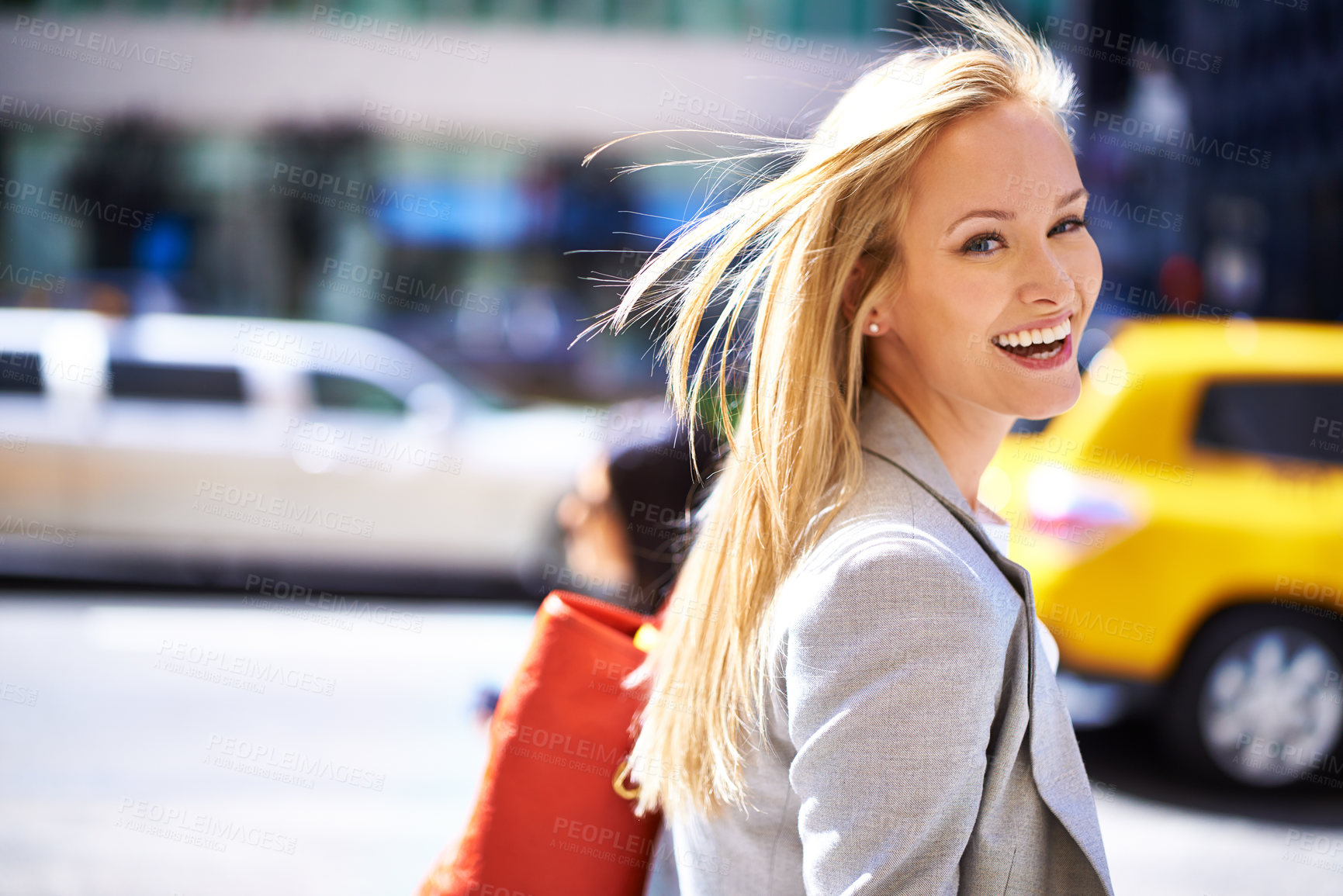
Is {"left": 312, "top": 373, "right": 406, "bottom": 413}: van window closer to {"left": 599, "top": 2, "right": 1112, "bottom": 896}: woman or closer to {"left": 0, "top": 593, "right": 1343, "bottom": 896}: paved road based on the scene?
{"left": 0, "top": 593, "right": 1343, "bottom": 896}: paved road

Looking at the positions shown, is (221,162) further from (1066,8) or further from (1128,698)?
(1128,698)

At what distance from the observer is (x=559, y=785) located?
153 centimetres

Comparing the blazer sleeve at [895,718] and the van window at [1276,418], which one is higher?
the van window at [1276,418]

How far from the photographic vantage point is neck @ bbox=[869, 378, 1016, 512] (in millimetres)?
1582

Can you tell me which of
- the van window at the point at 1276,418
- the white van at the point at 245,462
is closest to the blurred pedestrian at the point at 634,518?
the van window at the point at 1276,418

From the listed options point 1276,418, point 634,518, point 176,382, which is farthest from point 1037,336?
point 176,382

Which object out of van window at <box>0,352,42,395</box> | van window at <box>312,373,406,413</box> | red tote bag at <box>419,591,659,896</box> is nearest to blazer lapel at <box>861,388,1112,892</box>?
red tote bag at <box>419,591,659,896</box>

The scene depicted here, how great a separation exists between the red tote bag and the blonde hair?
0.14 ft

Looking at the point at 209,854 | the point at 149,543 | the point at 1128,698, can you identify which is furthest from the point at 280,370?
the point at 1128,698

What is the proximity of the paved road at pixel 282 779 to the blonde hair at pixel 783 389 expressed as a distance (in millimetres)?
1061

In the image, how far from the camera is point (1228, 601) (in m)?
4.96

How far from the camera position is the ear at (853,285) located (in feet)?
5.00

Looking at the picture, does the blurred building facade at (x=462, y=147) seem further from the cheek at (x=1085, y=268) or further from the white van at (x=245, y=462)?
the cheek at (x=1085, y=268)

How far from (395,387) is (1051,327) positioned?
6932 mm
